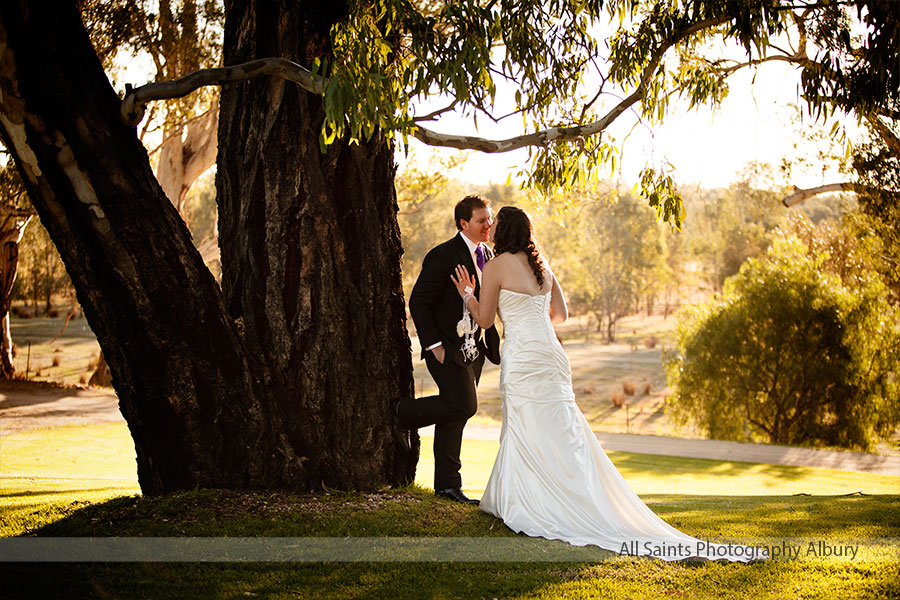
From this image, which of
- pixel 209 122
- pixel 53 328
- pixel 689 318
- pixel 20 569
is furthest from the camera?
pixel 53 328

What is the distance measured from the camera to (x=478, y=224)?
206 inches

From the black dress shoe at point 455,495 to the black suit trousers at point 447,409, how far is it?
48mm

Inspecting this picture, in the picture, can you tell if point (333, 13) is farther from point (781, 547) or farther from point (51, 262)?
point (51, 262)

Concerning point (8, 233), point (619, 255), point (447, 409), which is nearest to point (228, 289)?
point (447, 409)

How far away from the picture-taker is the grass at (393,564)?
330 centimetres

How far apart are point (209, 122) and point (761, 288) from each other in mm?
13504

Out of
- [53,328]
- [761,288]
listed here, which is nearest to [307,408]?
[761,288]

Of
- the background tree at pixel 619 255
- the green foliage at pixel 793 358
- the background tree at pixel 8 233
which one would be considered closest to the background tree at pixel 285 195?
the background tree at pixel 8 233

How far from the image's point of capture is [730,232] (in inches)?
1874

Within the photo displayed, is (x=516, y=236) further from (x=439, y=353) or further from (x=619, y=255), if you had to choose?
(x=619, y=255)

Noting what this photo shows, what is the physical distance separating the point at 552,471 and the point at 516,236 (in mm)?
1489

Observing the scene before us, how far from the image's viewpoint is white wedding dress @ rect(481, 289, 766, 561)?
4.21 metres

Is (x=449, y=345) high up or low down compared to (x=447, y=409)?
up

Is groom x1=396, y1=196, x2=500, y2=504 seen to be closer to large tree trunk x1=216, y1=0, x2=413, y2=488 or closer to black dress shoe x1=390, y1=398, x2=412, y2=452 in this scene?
black dress shoe x1=390, y1=398, x2=412, y2=452
